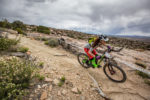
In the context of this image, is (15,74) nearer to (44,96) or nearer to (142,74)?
(44,96)

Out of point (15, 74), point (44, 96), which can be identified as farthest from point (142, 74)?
point (15, 74)

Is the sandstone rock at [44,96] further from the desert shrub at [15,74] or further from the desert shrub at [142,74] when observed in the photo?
the desert shrub at [142,74]

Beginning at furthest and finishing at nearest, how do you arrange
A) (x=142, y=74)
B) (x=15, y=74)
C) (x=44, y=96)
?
(x=142, y=74) < (x=44, y=96) < (x=15, y=74)

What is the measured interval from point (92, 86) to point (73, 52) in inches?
176

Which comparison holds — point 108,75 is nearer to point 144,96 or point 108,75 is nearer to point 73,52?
point 144,96

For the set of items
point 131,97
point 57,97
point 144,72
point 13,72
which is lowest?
point 131,97

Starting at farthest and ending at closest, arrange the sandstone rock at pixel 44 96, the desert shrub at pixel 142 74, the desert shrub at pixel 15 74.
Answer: the desert shrub at pixel 142 74
the sandstone rock at pixel 44 96
the desert shrub at pixel 15 74

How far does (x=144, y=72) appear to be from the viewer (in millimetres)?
3920

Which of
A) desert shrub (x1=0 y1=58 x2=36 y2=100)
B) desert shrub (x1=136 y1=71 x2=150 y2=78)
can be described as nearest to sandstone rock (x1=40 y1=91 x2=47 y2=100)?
desert shrub (x1=0 y1=58 x2=36 y2=100)

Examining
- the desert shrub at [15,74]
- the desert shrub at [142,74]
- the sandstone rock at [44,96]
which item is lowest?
the sandstone rock at [44,96]

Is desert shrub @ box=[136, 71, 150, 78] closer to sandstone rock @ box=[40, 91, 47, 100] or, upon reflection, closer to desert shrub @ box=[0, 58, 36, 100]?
sandstone rock @ box=[40, 91, 47, 100]

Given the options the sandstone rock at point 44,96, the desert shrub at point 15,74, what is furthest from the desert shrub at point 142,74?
the desert shrub at point 15,74

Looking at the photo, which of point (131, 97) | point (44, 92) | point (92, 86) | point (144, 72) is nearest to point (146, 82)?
point (144, 72)

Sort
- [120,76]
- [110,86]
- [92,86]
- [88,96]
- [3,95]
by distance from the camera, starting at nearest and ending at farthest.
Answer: [3,95] < [88,96] < [92,86] < [110,86] < [120,76]
